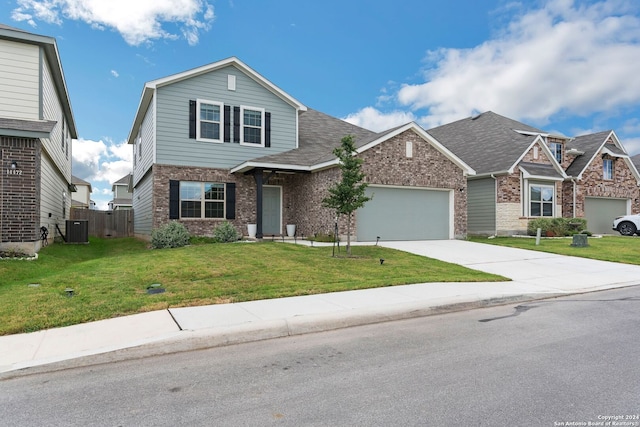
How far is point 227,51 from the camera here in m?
17.8

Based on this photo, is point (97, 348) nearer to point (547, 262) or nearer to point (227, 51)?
point (547, 262)

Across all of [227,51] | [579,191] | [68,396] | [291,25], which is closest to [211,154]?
[227,51]

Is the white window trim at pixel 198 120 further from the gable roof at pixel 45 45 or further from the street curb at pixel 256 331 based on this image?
the street curb at pixel 256 331

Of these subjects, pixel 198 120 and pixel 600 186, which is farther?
pixel 600 186

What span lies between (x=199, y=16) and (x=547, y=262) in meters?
15.4

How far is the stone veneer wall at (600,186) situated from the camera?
2411 centimetres

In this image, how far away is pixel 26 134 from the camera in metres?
11.6

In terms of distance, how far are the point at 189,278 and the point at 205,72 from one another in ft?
36.5

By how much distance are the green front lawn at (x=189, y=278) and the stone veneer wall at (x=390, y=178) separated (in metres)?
3.53

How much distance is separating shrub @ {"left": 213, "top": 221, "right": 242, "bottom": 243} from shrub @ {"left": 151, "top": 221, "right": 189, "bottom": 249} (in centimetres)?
118

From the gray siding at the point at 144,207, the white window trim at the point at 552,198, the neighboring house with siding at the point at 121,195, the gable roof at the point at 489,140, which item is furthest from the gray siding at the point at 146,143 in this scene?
the neighboring house with siding at the point at 121,195

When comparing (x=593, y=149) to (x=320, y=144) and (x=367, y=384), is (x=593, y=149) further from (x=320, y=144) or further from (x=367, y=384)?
(x=367, y=384)

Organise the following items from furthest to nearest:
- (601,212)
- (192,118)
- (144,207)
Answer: (601,212) < (144,207) < (192,118)

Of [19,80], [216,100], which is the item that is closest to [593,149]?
[216,100]
